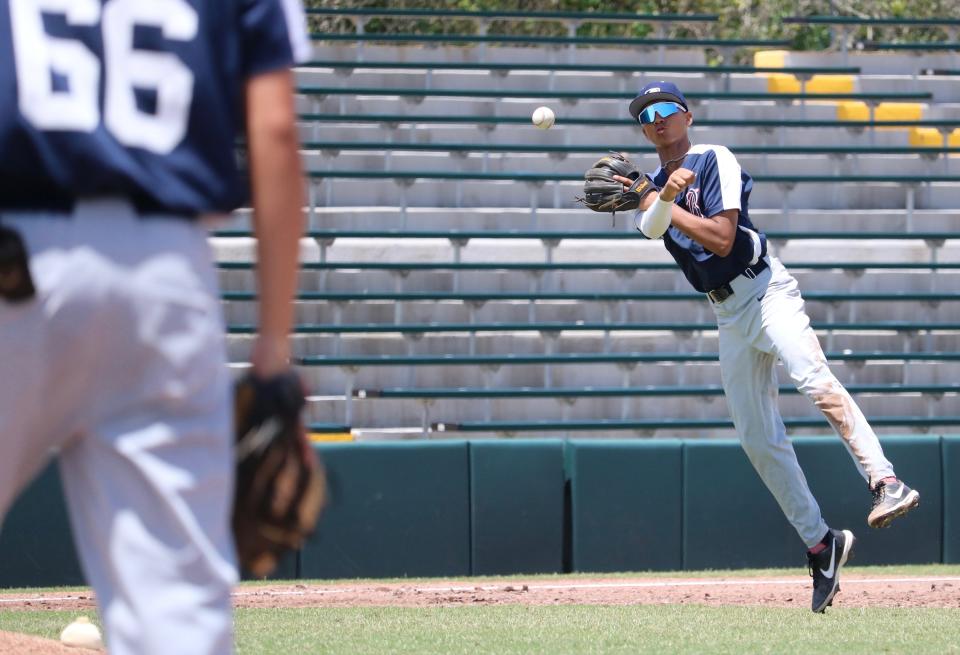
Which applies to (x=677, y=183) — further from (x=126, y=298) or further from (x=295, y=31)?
(x=126, y=298)

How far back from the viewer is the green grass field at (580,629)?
197 inches

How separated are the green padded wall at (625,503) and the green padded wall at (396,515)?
0.71m

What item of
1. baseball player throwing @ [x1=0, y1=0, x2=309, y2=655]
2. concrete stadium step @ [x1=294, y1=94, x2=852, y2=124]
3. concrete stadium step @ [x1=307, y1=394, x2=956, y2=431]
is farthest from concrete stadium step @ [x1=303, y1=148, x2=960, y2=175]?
baseball player throwing @ [x1=0, y1=0, x2=309, y2=655]

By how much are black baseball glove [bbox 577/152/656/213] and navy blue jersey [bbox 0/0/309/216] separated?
437cm

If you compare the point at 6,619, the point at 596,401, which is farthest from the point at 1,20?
the point at 596,401

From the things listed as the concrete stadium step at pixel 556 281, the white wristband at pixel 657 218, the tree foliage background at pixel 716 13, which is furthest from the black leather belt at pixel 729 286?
the tree foliage background at pixel 716 13

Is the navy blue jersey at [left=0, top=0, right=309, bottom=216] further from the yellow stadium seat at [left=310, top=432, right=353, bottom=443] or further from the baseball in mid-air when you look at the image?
Answer: the baseball in mid-air

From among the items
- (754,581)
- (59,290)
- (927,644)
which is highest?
(59,290)

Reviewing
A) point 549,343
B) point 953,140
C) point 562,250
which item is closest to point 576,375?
point 549,343

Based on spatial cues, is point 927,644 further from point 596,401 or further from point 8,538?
point 596,401

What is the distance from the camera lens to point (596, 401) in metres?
11.1

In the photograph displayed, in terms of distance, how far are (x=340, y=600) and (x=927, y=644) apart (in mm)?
3048

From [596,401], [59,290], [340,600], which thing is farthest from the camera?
[596,401]

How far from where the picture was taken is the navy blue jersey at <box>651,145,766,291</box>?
6066 millimetres
